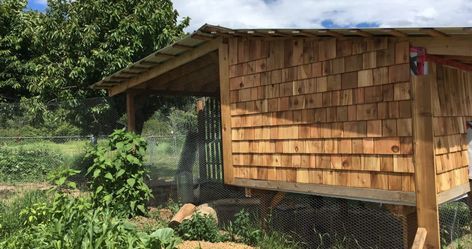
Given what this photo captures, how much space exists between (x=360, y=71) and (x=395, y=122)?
0.79 m

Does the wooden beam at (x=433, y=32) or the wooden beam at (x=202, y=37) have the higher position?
the wooden beam at (x=202, y=37)

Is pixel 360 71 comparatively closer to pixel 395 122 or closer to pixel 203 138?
pixel 395 122

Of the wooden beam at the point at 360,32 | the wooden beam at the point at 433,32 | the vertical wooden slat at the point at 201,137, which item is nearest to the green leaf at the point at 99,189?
the vertical wooden slat at the point at 201,137

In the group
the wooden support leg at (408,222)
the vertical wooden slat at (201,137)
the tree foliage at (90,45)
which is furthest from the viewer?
the tree foliage at (90,45)

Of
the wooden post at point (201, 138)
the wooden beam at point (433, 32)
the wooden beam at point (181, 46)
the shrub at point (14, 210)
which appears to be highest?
the wooden beam at point (181, 46)

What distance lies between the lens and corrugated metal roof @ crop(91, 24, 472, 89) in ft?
15.4

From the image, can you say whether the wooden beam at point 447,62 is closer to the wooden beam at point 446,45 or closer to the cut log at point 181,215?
the wooden beam at point 446,45

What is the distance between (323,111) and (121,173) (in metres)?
3.78

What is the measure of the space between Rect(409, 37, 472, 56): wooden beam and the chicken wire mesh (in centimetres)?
198

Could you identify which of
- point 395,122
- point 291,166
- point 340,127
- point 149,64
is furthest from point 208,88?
point 395,122

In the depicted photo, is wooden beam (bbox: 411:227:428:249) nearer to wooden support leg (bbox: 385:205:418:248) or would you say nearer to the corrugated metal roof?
wooden support leg (bbox: 385:205:418:248)

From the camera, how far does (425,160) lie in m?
5.02

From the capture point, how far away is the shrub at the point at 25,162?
1234 centimetres

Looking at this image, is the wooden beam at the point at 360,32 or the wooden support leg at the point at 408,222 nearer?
the wooden beam at the point at 360,32
